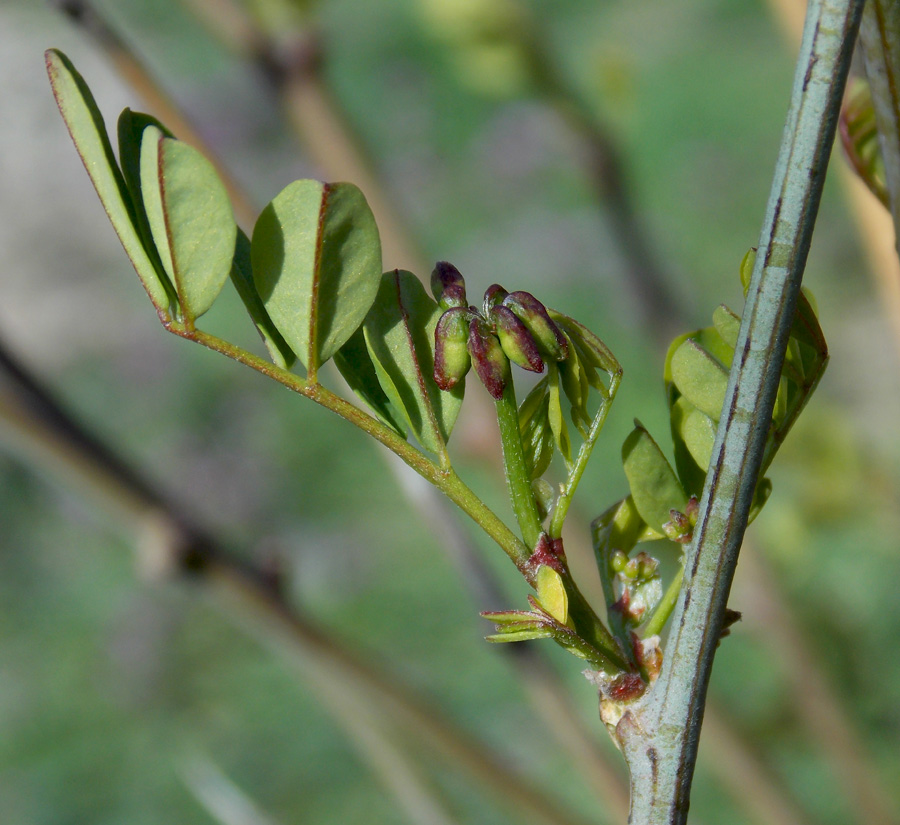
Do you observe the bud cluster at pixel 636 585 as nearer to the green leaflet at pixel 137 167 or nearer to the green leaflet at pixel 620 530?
the green leaflet at pixel 620 530

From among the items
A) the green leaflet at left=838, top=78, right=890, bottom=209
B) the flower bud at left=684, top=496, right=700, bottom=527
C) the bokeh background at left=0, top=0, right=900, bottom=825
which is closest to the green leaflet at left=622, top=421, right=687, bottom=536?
the flower bud at left=684, top=496, right=700, bottom=527

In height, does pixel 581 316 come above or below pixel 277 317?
below

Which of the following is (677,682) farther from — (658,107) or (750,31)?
(750,31)

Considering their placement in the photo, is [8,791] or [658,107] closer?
[8,791]

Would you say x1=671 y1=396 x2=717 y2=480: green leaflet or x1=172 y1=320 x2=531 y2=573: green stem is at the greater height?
x1=172 y1=320 x2=531 y2=573: green stem

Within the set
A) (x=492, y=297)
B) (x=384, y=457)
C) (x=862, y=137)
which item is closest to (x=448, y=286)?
(x=492, y=297)

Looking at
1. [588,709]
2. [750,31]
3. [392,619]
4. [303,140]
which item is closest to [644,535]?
[303,140]

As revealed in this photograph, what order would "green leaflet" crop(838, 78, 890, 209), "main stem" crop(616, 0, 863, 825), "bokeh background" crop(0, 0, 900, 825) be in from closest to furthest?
"main stem" crop(616, 0, 863, 825) < "green leaflet" crop(838, 78, 890, 209) < "bokeh background" crop(0, 0, 900, 825)

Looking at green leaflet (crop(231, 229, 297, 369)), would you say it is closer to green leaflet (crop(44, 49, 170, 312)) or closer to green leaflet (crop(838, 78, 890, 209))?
green leaflet (crop(44, 49, 170, 312))
